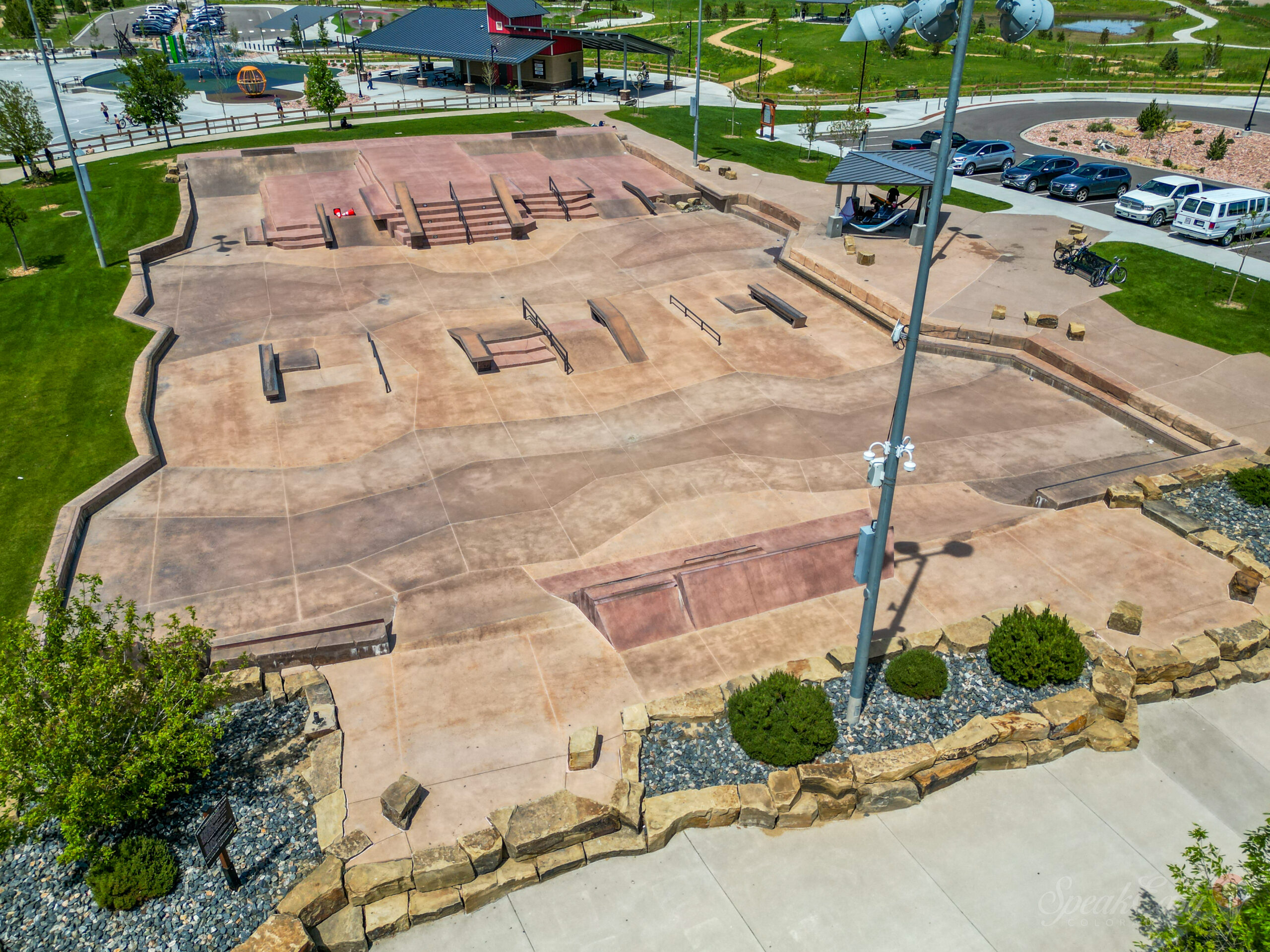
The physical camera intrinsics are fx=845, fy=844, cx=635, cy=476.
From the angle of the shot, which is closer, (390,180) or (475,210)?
(475,210)

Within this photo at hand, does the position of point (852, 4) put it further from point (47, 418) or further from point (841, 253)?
point (47, 418)

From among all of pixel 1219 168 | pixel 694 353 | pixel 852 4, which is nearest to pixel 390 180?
pixel 694 353

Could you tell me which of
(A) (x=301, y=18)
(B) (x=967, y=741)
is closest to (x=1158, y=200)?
(B) (x=967, y=741)

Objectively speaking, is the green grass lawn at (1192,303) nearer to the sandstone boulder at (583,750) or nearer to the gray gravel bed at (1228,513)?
the gray gravel bed at (1228,513)

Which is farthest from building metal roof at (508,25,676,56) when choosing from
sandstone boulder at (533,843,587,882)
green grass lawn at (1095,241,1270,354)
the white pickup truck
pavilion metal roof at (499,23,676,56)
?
sandstone boulder at (533,843,587,882)

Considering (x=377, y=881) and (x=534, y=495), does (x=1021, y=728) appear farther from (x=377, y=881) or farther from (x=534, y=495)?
(x=534, y=495)

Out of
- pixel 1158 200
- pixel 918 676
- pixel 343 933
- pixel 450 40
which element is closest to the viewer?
pixel 343 933

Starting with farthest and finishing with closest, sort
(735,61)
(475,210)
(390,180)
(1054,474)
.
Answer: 1. (735,61)
2. (390,180)
3. (475,210)
4. (1054,474)
